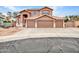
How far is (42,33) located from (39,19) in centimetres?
22

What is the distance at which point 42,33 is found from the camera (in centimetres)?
Result: 191

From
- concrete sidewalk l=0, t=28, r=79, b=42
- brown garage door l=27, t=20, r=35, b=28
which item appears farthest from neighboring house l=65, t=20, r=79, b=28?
brown garage door l=27, t=20, r=35, b=28

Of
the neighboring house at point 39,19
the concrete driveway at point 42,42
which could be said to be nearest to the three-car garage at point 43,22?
the neighboring house at point 39,19

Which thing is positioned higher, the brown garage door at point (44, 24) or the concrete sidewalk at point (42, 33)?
the brown garage door at point (44, 24)

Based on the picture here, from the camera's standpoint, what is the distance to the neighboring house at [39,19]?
75.8 inches

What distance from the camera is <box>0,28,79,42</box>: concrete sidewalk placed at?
188 centimetres

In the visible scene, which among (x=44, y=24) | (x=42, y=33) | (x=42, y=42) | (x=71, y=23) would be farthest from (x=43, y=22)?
(x=71, y=23)

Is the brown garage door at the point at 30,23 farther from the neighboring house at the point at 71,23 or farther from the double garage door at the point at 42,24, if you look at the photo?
the neighboring house at the point at 71,23

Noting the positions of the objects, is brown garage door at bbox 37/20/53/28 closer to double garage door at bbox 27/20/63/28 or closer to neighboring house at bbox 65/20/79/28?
double garage door at bbox 27/20/63/28

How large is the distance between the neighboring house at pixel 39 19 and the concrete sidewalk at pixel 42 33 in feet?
0.20

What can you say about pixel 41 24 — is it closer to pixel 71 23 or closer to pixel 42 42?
pixel 42 42
